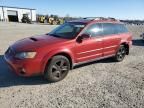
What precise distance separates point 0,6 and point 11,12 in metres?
3.45

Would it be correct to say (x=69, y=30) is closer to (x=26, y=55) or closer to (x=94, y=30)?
(x=94, y=30)

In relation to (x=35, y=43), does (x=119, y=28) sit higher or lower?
higher

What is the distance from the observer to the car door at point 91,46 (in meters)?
6.05

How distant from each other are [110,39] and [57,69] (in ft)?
8.35

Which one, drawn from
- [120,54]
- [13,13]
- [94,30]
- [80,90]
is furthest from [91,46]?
[13,13]

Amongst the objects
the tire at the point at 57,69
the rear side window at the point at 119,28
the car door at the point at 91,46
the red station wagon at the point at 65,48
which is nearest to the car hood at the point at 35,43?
the red station wagon at the point at 65,48

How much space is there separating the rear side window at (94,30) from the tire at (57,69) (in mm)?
1310

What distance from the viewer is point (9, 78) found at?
5688 millimetres

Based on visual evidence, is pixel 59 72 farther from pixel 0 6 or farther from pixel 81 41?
pixel 0 6

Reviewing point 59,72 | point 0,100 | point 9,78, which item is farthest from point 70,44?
point 0,100

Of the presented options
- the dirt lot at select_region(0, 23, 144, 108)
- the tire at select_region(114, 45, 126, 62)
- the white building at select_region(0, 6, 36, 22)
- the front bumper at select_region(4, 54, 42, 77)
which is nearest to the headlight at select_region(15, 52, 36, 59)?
the front bumper at select_region(4, 54, 42, 77)

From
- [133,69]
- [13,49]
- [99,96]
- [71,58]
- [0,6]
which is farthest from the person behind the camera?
[0,6]

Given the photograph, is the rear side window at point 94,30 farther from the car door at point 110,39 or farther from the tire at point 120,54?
the tire at point 120,54

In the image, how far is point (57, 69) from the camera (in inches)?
217
